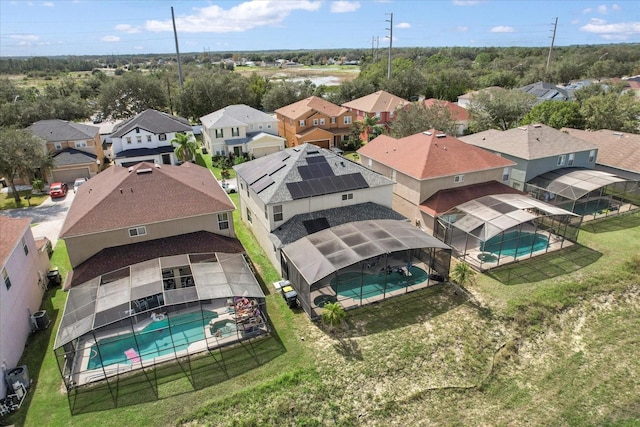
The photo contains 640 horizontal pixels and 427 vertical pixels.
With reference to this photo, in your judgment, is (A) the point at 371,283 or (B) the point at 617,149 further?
(B) the point at 617,149

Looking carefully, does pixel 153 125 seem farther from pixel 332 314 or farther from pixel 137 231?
pixel 332 314

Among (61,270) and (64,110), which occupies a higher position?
(64,110)

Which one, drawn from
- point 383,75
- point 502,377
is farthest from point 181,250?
point 383,75

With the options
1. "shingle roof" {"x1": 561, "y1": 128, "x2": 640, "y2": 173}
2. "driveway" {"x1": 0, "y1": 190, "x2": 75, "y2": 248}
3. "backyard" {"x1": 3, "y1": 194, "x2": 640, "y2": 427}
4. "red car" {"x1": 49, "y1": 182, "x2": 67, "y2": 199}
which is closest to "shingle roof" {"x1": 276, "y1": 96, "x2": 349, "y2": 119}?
"red car" {"x1": 49, "y1": 182, "x2": 67, "y2": 199}

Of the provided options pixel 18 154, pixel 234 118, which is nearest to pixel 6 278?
pixel 18 154

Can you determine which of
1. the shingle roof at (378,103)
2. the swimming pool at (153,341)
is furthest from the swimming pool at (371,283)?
the shingle roof at (378,103)

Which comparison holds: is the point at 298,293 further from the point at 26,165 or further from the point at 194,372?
the point at 26,165
